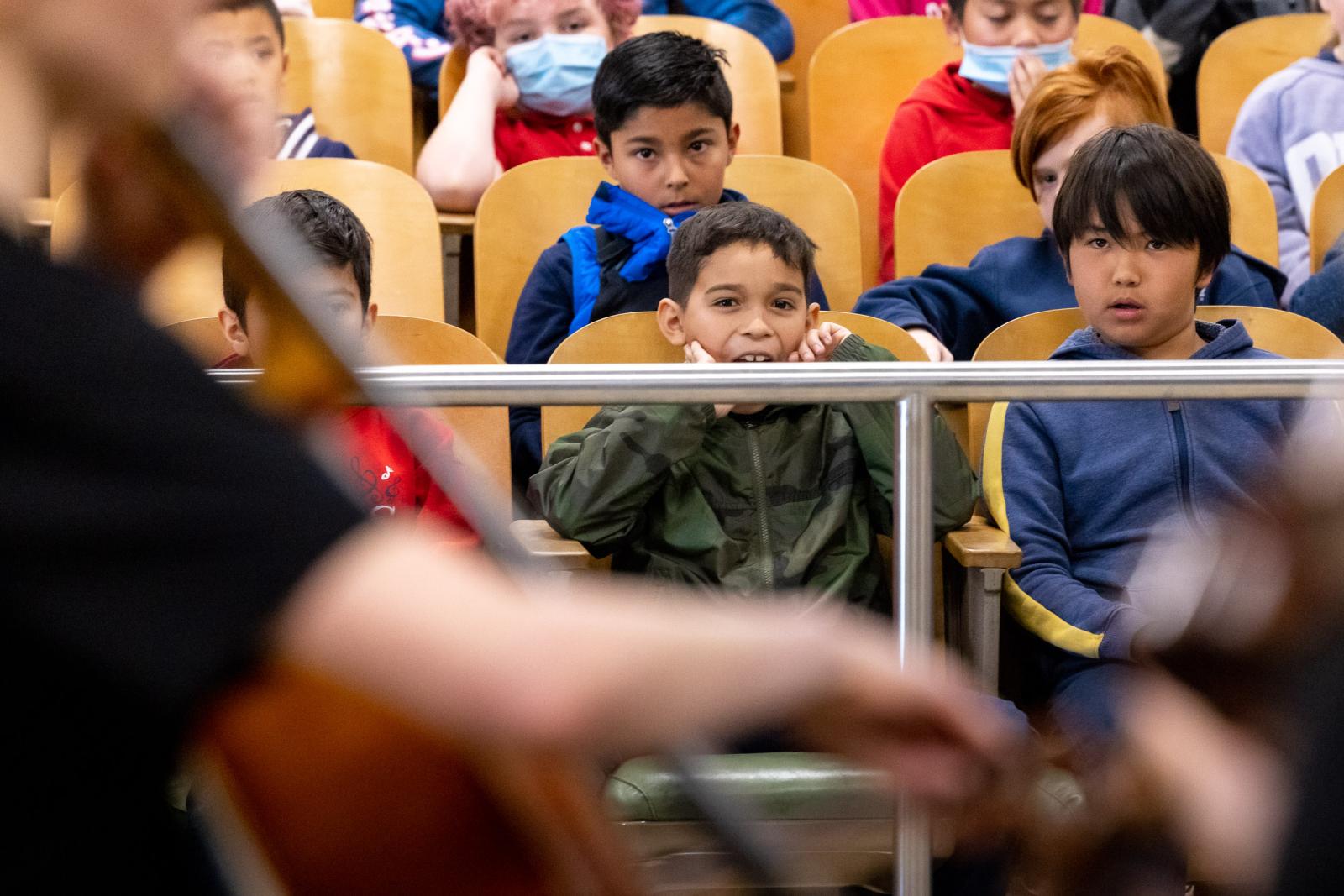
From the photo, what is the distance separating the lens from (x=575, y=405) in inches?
47.3

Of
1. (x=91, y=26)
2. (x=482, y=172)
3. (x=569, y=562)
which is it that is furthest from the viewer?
(x=482, y=172)

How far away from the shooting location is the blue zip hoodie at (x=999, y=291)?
1.99 metres

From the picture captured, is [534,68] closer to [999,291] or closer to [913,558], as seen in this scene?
[999,291]

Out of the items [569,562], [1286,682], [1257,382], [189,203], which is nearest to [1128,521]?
[1257,382]

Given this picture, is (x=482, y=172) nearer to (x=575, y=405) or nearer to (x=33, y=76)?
(x=575, y=405)

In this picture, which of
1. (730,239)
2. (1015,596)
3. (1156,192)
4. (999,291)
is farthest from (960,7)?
(1015,596)

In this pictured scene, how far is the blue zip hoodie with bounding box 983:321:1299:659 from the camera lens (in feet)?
4.39

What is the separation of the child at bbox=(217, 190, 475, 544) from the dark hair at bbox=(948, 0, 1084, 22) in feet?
3.93

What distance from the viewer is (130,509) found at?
386 millimetres

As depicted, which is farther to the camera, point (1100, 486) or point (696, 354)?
point (696, 354)

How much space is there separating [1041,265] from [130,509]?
1776 millimetres

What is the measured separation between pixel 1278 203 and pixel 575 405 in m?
1.60

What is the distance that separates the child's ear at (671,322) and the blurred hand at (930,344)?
289 millimetres

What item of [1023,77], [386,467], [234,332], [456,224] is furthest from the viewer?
[1023,77]
